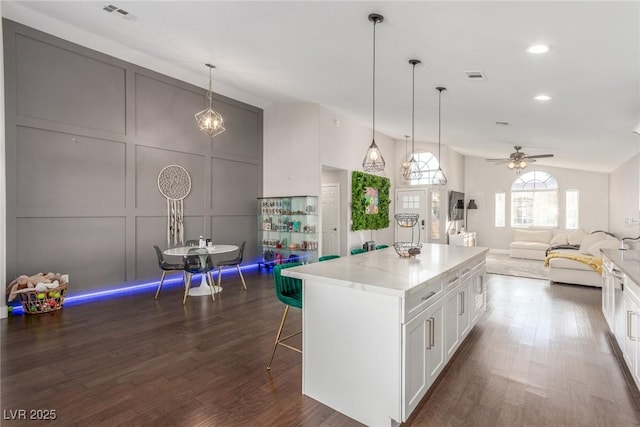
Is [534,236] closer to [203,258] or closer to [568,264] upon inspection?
[568,264]

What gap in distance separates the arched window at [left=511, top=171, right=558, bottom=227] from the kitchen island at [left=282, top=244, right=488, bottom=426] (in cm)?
872

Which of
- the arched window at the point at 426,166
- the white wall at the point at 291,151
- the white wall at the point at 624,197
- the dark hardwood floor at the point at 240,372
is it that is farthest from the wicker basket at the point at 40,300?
the white wall at the point at 624,197

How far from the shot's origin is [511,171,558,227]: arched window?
936cm

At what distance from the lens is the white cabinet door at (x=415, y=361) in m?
1.88

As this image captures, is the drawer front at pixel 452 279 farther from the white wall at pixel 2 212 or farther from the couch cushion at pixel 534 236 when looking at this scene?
the couch cushion at pixel 534 236

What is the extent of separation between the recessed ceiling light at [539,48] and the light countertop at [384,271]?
180 cm

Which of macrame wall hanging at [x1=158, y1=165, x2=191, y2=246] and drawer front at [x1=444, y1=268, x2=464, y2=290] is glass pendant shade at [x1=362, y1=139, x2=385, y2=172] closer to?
drawer front at [x1=444, y1=268, x2=464, y2=290]

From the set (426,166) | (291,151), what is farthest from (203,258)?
(426,166)

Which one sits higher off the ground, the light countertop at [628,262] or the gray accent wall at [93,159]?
the gray accent wall at [93,159]

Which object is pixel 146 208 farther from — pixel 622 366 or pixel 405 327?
pixel 622 366

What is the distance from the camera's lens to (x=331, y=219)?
25.9 feet

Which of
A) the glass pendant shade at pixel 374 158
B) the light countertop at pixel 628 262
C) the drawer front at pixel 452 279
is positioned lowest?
the drawer front at pixel 452 279

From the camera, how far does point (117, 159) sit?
5.19m

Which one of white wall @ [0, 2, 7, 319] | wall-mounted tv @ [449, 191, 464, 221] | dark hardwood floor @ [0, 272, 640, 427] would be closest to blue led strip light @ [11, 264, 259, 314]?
white wall @ [0, 2, 7, 319]
